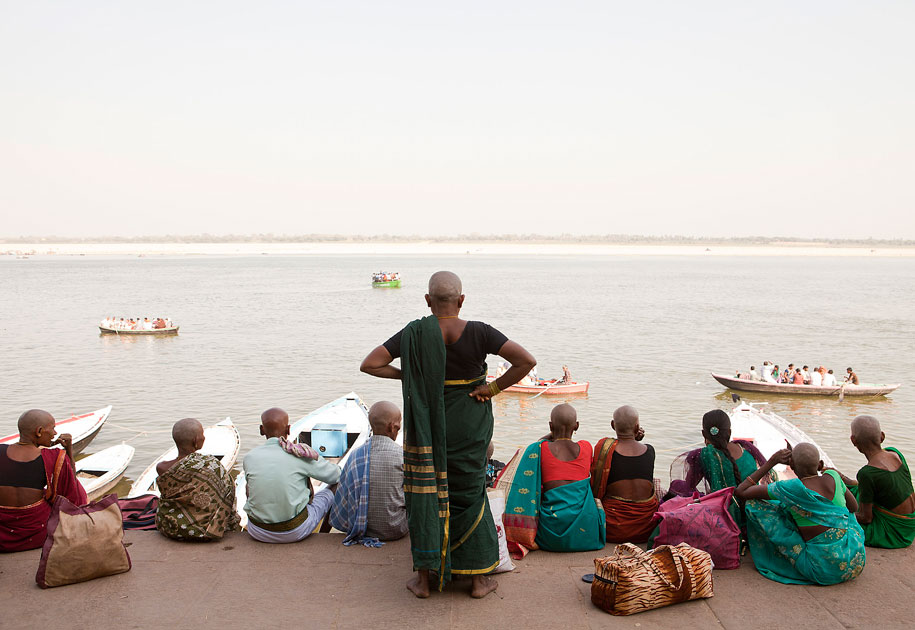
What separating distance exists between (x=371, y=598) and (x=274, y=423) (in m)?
1.70

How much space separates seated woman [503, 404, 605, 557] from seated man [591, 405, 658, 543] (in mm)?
152

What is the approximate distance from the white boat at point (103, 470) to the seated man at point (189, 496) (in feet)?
25.3

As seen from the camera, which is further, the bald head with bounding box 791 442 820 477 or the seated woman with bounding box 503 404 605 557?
the seated woman with bounding box 503 404 605 557

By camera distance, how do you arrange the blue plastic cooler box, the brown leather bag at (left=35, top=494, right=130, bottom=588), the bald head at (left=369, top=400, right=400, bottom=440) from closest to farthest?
the brown leather bag at (left=35, top=494, right=130, bottom=588) → the bald head at (left=369, top=400, right=400, bottom=440) → the blue plastic cooler box

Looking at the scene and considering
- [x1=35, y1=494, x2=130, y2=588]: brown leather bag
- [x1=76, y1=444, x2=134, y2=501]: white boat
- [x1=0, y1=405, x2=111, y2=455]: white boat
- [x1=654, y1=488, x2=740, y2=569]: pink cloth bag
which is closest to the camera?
[x1=35, y1=494, x2=130, y2=588]: brown leather bag

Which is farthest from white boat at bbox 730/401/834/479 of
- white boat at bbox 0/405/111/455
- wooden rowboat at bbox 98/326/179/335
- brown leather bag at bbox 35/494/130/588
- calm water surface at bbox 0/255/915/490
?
wooden rowboat at bbox 98/326/179/335

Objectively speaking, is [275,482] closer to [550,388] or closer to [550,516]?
[550,516]

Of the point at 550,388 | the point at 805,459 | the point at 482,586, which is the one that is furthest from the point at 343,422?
the point at 805,459

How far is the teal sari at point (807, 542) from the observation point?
4926 mm

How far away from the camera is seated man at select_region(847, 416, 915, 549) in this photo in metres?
5.44

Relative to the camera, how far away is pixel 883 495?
5.49m

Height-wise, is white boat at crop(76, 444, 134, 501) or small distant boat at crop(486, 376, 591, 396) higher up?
white boat at crop(76, 444, 134, 501)

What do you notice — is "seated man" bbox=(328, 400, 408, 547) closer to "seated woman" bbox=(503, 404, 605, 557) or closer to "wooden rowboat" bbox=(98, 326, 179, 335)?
"seated woman" bbox=(503, 404, 605, 557)

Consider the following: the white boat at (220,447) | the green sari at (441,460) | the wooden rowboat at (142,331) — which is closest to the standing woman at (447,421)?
the green sari at (441,460)
